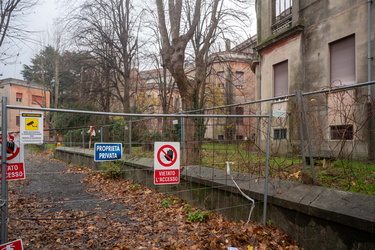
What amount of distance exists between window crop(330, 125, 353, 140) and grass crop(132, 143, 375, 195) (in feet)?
1.19

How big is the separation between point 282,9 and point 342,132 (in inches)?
430

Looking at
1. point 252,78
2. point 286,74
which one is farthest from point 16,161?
point 252,78

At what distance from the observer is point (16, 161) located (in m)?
2.44

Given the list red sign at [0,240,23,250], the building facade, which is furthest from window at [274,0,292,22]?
red sign at [0,240,23,250]

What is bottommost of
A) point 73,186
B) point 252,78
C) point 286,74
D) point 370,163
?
point 73,186

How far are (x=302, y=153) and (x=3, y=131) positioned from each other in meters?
3.69

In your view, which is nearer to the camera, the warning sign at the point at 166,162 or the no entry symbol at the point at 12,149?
the no entry symbol at the point at 12,149

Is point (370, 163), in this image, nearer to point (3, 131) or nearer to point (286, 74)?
point (3, 131)

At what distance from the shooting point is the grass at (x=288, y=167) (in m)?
3.69

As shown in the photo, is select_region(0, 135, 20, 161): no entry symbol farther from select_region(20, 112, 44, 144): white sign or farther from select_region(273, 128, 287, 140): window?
select_region(273, 128, 287, 140): window

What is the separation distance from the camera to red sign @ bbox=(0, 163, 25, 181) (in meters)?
2.42

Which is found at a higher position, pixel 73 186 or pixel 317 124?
pixel 317 124

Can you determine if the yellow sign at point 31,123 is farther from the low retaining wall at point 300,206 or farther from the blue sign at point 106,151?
the low retaining wall at point 300,206

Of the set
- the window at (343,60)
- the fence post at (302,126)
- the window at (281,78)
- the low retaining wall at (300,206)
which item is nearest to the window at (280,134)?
the fence post at (302,126)
